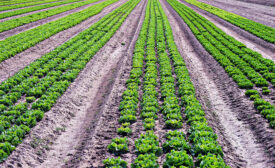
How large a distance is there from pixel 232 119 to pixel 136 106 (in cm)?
499

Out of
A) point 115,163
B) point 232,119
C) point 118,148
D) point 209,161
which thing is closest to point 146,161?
point 115,163

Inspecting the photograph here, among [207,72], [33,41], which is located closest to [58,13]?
[33,41]

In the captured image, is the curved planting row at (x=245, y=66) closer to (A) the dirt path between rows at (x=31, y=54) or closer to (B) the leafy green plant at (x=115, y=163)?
(B) the leafy green plant at (x=115, y=163)

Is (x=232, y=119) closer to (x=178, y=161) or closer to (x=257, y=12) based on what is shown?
(x=178, y=161)

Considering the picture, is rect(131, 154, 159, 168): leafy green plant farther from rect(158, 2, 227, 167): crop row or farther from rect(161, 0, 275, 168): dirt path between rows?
rect(161, 0, 275, 168): dirt path between rows

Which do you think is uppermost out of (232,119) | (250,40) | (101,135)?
(250,40)

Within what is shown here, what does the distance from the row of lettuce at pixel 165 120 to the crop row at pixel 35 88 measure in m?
3.87

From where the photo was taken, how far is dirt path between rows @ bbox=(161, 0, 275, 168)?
8.33 meters

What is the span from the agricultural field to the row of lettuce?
4cm

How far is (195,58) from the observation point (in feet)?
64.4

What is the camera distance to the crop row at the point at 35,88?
897 centimetres

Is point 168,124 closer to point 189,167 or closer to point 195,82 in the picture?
point 189,167

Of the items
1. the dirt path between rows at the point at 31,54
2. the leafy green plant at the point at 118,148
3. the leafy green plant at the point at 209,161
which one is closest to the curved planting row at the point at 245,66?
the leafy green plant at the point at 209,161

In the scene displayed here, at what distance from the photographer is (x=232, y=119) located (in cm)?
1098
